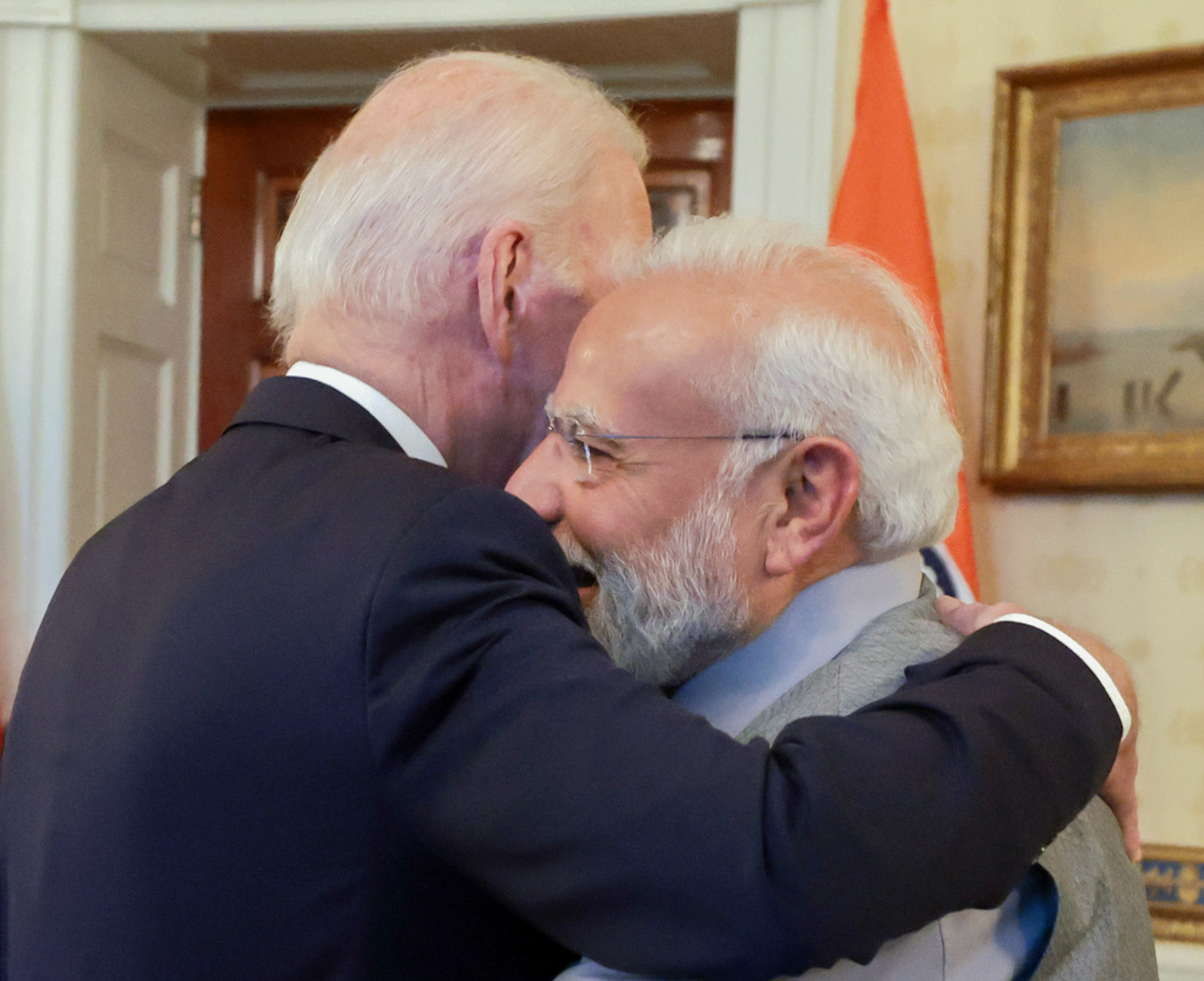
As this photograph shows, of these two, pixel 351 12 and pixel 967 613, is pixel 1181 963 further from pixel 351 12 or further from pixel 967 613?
pixel 351 12

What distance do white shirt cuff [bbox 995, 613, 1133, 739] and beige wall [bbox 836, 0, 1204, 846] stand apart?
1.64 metres

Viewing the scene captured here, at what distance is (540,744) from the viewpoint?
0.88 metres

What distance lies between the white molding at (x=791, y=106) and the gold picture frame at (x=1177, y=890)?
4.44 feet

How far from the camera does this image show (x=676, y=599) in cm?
124

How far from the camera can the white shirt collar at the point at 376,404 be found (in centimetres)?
124

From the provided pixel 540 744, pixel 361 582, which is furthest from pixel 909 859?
pixel 361 582

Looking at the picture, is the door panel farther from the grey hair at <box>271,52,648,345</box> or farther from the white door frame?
the grey hair at <box>271,52,648,345</box>

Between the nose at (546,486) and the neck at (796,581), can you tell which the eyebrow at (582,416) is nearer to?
the nose at (546,486)

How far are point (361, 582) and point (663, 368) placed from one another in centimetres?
41

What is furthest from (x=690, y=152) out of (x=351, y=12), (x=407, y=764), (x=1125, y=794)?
(x=407, y=764)

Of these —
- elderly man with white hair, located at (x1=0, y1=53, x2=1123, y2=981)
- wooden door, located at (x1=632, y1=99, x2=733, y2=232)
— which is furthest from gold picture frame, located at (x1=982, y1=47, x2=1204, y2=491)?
elderly man with white hair, located at (x1=0, y1=53, x2=1123, y2=981)

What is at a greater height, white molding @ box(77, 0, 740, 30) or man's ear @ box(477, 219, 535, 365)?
white molding @ box(77, 0, 740, 30)

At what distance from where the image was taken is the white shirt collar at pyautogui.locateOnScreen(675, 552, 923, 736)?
1197 millimetres

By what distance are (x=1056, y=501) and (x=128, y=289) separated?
203cm
